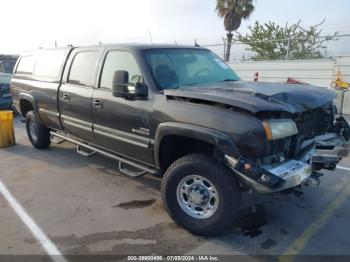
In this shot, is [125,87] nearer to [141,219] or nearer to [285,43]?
[141,219]

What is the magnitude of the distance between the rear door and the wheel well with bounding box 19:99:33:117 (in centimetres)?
177

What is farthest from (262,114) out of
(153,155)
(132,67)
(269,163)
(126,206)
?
(126,206)

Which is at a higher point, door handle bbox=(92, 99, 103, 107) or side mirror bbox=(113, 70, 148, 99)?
side mirror bbox=(113, 70, 148, 99)

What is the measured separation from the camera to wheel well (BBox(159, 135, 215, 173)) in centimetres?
375

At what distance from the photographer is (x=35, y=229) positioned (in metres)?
3.82

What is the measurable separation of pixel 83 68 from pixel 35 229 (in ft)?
8.05

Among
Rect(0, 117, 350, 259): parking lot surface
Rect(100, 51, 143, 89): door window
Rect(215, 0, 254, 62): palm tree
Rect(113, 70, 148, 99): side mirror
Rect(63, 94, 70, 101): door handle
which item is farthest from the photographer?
Rect(215, 0, 254, 62): palm tree

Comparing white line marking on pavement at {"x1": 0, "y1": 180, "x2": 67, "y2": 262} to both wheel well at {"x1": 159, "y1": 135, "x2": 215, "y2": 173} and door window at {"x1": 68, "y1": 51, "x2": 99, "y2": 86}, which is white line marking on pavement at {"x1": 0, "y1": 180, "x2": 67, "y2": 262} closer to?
wheel well at {"x1": 159, "y1": 135, "x2": 215, "y2": 173}

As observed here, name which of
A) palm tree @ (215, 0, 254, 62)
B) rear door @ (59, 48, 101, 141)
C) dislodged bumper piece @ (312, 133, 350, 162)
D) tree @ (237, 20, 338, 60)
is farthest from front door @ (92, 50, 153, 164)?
palm tree @ (215, 0, 254, 62)

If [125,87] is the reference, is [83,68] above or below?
above

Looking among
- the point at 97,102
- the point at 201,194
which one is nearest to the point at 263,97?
the point at 201,194

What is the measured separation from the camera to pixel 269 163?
320 cm

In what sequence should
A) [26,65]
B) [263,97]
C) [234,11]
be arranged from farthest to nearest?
[234,11] < [26,65] < [263,97]

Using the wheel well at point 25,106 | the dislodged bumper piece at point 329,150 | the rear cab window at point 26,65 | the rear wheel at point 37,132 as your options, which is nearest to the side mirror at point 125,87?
the dislodged bumper piece at point 329,150
